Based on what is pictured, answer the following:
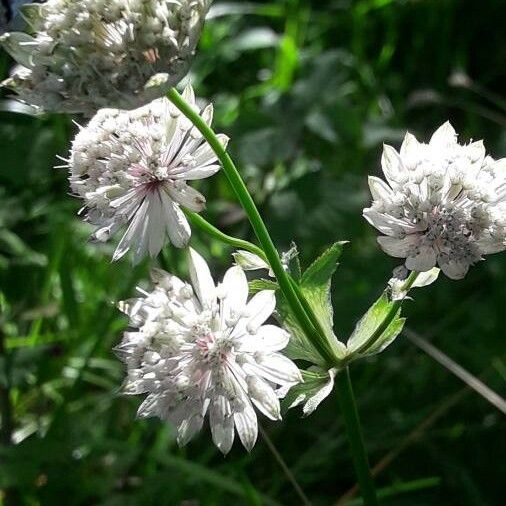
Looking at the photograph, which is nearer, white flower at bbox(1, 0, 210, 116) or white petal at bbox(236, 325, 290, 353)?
white flower at bbox(1, 0, 210, 116)

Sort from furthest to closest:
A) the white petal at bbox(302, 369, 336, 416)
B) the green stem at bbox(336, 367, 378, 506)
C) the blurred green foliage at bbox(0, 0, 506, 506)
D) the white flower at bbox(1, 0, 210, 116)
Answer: the blurred green foliage at bbox(0, 0, 506, 506) < the green stem at bbox(336, 367, 378, 506) < the white petal at bbox(302, 369, 336, 416) < the white flower at bbox(1, 0, 210, 116)

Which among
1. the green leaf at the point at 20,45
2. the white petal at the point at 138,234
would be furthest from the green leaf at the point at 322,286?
the green leaf at the point at 20,45

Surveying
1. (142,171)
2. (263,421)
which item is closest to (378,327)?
(142,171)

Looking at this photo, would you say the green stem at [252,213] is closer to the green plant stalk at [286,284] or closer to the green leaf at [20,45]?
the green plant stalk at [286,284]

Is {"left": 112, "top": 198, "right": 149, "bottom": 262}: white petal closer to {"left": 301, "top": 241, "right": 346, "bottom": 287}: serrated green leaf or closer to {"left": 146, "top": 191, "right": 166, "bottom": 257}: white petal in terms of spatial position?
{"left": 146, "top": 191, "right": 166, "bottom": 257}: white petal

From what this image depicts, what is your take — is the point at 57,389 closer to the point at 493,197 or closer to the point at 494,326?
the point at 494,326

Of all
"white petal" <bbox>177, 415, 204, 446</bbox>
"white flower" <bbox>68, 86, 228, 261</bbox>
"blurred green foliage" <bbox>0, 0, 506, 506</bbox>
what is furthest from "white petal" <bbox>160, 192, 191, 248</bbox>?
"blurred green foliage" <bbox>0, 0, 506, 506</bbox>
